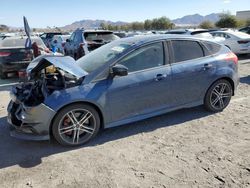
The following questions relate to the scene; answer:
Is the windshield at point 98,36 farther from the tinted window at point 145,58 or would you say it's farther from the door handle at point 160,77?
the door handle at point 160,77

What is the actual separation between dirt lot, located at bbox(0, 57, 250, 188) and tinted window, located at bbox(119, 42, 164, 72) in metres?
1.10

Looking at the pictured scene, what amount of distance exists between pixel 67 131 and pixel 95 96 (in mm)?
684

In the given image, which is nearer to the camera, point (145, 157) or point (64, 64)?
point (145, 157)

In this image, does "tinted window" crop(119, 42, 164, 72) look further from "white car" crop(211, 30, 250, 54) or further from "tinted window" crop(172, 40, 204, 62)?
"white car" crop(211, 30, 250, 54)

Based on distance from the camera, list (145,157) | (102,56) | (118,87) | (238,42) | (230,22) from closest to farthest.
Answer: (145,157) → (118,87) → (102,56) → (238,42) → (230,22)

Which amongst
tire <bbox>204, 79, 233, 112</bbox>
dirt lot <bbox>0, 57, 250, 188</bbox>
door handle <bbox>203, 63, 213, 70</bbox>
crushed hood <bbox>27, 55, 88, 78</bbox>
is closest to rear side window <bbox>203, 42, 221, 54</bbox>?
door handle <bbox>203, 63, 213, 70</bbox>

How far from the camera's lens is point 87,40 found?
1146cm

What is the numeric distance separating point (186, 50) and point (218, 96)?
1167 mm

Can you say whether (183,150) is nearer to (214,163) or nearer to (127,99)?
(214,163)

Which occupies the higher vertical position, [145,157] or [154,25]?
[154,25]

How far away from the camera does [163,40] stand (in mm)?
5141

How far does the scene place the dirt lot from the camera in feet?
11.5

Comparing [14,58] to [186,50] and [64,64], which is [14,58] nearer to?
[64,64]

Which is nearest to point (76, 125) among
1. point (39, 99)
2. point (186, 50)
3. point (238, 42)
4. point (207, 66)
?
point (39, 99)
